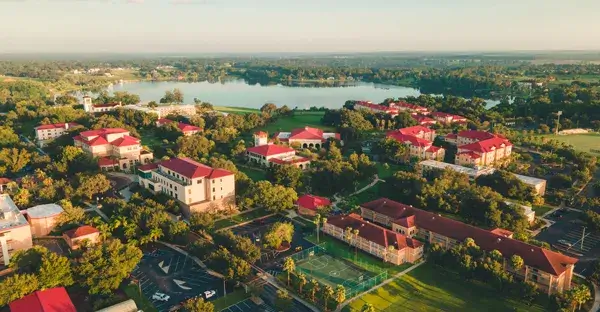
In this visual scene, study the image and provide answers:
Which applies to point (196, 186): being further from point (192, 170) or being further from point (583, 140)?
point (583, 140)

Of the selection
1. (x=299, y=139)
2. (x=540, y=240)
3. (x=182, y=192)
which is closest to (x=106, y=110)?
(x=299, y=139)

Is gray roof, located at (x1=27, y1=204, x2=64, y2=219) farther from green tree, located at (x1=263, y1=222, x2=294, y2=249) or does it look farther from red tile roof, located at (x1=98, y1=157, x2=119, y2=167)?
green tree, located at (x1=263, y1=222, x2=294, y2=249)

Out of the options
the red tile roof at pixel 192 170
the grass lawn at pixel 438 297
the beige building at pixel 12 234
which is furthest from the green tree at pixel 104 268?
the grass lawn at pixel 438 297

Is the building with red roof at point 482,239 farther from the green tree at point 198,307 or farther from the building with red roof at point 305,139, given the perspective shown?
the building with red roof at point 305,139

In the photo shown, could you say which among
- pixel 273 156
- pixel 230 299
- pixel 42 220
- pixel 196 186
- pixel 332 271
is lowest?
pixel 230 299

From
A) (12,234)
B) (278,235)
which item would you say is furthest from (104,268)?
(278,235)

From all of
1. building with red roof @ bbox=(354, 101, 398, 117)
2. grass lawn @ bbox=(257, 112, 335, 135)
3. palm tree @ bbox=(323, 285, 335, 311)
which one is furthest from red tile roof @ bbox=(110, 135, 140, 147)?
building with red roof @ bbox=(354, 101, 398, 117)
